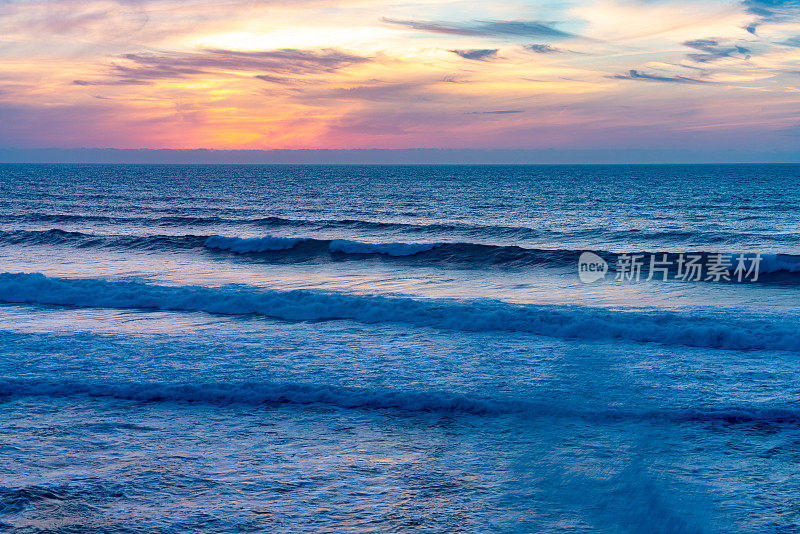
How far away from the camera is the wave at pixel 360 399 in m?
8.03

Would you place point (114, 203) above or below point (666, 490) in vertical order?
above

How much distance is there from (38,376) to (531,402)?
294 inches

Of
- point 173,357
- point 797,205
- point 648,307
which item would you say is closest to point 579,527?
point 173,357

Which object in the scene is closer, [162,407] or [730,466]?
[730,466]

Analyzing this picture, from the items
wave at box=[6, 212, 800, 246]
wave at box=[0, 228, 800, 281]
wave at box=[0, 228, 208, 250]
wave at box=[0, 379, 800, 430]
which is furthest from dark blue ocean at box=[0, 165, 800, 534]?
wave at box=[6, 212, 800, 246]

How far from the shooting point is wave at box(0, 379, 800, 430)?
316 inches

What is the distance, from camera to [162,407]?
838 centimetres

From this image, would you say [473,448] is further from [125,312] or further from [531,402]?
[125,312]

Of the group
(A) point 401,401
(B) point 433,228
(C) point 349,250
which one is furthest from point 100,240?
(A) point 401,401

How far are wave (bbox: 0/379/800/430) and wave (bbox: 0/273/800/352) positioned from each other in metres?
4.06

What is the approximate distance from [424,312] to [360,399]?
551 cm

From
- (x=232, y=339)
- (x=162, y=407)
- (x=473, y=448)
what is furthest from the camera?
(x=232, y=339)

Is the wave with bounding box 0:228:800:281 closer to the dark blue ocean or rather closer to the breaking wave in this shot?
the breaking wave

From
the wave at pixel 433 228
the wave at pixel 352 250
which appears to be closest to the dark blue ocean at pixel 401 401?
the wave at pixel 352 250
